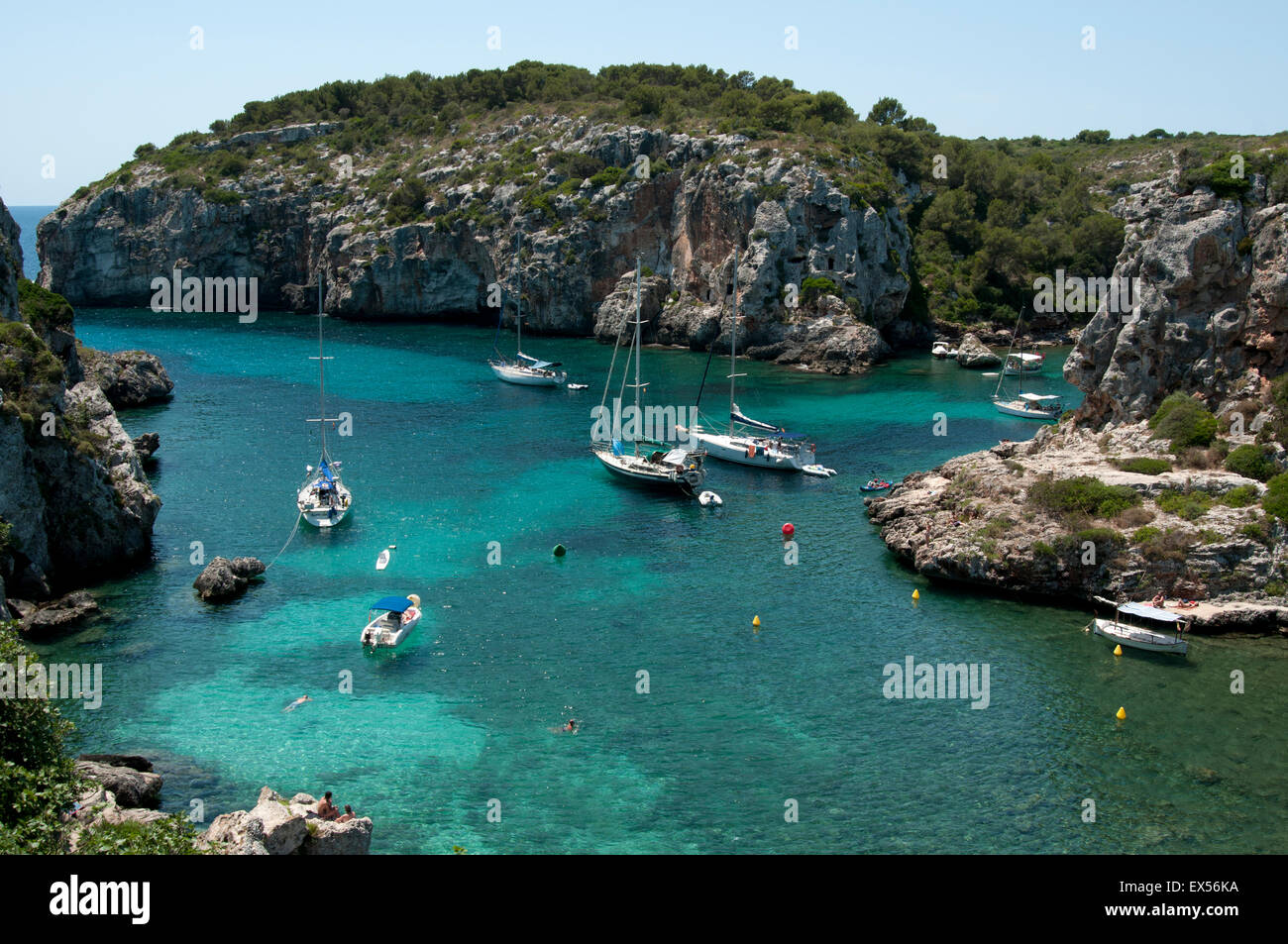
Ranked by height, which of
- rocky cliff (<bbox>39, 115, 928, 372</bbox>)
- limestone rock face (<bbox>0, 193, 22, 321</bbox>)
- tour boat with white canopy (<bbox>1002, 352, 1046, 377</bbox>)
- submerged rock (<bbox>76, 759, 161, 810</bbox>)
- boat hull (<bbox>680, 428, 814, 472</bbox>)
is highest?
rocky cliff (<bbox>39, 115, 928, 372</bbox>)

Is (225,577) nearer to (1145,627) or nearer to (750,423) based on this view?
(1145,627)

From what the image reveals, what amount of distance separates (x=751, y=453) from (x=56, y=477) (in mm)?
37226

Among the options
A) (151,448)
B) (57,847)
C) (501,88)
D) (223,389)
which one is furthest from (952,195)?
(57,847)

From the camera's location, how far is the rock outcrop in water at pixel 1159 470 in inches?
1549

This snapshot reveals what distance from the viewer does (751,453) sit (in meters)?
62.9

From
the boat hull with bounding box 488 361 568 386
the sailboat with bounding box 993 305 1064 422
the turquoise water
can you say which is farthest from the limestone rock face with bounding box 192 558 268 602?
the sailboat with bounding box 993 305 1064 422

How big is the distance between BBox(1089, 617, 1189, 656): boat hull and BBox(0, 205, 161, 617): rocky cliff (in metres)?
40.1

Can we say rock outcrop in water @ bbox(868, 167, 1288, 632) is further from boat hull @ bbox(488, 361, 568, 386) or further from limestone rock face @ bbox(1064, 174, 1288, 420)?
boat hull @ bbox(488, 361, 568, 386)

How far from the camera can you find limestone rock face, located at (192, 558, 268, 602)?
135 feet

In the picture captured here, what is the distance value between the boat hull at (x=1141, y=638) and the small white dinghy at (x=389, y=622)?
25.7 metres

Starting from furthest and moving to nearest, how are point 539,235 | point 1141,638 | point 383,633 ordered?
point 539,235 < point 383,633 < point 1141,638

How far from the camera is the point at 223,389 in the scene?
82438mm

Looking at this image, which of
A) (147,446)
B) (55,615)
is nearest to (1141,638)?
(55,615)
